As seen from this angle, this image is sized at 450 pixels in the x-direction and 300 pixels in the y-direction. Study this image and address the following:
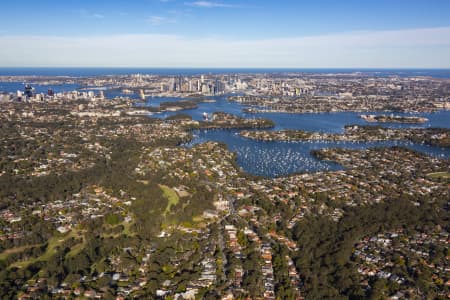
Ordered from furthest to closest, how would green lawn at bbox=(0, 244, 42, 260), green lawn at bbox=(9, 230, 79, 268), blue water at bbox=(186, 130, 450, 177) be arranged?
blue water at bbox=(186, 130, 450, 177) < green lawn at bbox=(0, 244, 42, 260) < green lawn at bbox=(9, 230, 79, 268)

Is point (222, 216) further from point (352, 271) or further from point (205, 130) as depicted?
point (205, 130)

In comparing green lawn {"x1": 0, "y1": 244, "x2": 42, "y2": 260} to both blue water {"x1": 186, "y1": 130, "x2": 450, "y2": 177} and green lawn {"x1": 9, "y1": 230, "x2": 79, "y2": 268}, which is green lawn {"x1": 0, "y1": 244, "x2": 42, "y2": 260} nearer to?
green lawn {"x1": 9, "y1": 230, "x2": 79, "y2": 268}

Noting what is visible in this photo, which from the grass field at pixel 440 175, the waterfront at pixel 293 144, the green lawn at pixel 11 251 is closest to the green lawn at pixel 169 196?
the green lawn at pixel 11 251

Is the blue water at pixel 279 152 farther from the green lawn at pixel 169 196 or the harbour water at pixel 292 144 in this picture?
the green lawn at pixel 169 196

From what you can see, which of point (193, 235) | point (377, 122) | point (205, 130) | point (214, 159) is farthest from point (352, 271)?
point (377, 122)

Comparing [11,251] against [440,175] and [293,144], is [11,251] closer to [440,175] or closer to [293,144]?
[440,175]

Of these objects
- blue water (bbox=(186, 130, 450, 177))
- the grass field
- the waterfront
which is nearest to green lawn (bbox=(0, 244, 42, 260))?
blue water (bbox=(186, 130, 450, 177))

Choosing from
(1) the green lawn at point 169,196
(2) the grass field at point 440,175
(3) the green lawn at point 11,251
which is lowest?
(3) the green lawn at point 11,251

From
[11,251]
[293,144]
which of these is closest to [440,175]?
[293,144]
